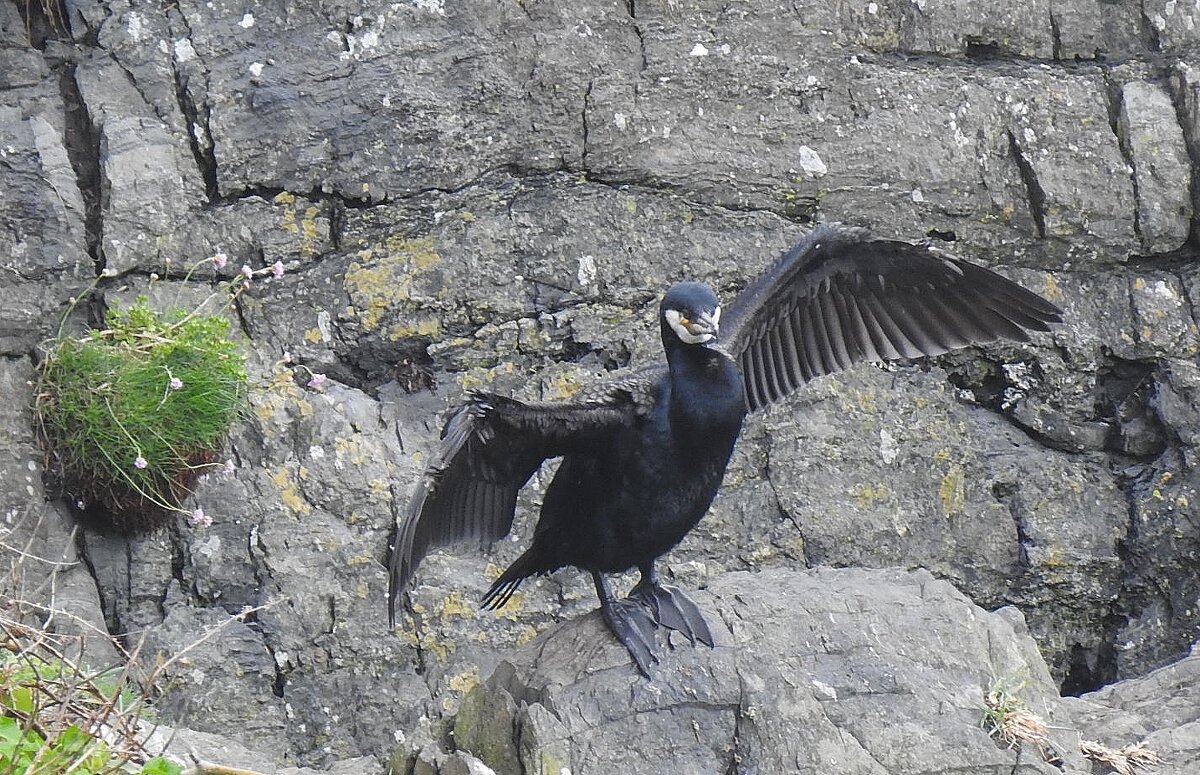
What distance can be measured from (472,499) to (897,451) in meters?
2.47

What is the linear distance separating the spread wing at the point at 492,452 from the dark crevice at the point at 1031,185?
2.74 m

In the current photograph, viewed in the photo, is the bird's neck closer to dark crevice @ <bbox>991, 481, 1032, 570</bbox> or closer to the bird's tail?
the bird's tail

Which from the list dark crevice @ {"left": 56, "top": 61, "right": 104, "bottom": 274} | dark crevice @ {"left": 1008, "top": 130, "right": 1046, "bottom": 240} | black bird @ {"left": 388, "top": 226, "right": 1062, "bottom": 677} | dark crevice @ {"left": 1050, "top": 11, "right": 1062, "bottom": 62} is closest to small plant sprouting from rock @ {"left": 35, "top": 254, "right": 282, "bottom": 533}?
dark crevice @ {"left": 56, "top": 61, "right": 104, "bottom": 274}

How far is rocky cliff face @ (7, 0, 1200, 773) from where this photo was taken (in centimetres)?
611

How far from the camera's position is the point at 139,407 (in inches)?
229

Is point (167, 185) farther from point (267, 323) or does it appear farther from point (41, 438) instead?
point (41, 438)

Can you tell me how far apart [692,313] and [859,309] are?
3.77ft

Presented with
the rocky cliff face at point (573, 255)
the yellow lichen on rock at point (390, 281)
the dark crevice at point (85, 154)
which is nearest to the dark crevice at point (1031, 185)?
the rocky cliff face at point (573, 255)

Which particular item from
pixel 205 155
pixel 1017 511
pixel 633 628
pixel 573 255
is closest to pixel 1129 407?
pixel 1017 511

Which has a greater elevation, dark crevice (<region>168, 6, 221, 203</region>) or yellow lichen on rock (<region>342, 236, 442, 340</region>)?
dark crevice (<region>168, 6, 221, 203</region>)

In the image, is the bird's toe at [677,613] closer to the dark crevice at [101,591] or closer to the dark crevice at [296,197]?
the dark crevice at [101,591]

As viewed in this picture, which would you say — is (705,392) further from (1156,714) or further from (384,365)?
(384,365)

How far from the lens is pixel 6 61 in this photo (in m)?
6.47

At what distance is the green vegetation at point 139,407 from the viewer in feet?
19.1
